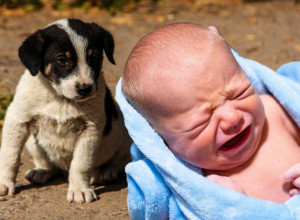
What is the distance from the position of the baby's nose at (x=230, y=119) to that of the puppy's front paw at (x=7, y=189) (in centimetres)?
206

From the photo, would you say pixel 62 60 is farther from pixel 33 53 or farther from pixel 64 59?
pixel 33 53

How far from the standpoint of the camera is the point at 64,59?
4.21m

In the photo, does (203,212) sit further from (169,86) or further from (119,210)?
(119,210)

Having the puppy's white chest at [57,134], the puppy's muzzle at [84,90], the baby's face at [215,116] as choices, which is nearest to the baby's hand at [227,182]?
the baby's face at [215,116]

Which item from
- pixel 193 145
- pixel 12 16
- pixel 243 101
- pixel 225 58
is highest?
pixel 225 58

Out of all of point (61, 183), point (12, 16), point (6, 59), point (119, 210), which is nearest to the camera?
point (119, 210)

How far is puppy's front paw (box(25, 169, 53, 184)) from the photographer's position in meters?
4.53

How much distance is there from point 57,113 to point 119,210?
38.6 inches

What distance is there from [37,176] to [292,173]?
93.1 inches

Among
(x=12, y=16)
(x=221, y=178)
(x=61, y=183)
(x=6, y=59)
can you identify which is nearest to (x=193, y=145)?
(x=221, y=178)

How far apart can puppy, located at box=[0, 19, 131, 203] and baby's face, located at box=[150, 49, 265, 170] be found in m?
1.33

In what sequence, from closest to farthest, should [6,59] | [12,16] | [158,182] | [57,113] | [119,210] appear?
1. [158,182]
2. [119,210]
3. [57,113]
4. [6,59]
5. [12,16]

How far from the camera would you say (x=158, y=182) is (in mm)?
3219

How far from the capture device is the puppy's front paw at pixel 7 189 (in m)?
4.19
